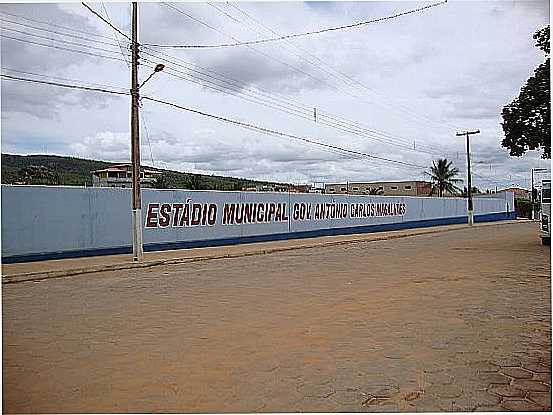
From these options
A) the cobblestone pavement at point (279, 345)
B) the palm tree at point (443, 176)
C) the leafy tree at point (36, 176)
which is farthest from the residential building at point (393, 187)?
the cobblestone pavement at point (279, 345)

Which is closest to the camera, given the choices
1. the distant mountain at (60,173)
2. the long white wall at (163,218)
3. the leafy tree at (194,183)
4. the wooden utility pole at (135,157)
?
the long white wall at (163,218)

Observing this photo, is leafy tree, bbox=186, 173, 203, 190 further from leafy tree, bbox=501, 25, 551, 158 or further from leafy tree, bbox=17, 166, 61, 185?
leafy tree, bbox=501, 25, 551, 158

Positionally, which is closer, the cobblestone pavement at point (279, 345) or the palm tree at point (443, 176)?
the cobblestone pavement at point (279, 345)

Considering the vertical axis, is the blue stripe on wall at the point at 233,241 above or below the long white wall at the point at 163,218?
below

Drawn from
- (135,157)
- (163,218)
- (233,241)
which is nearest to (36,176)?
(163,218)

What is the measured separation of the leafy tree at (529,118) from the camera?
1770cm

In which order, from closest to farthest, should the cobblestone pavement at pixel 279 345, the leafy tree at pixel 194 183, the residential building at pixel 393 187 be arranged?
the cobblestone pavement at pixel 279 345, the leafy tree at pixel 194 183, the residential building at pixel 393 187

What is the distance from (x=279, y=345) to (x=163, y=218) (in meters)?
14.7

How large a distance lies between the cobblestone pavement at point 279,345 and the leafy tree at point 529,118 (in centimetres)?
708

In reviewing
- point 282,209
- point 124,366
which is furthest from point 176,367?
point 282,209

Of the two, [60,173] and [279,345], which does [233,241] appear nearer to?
[60,173]

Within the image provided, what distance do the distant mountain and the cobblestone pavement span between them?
22.9 feet

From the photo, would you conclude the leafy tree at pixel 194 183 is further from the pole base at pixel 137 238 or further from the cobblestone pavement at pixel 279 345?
the cobblestone pavement at pixel 279 345

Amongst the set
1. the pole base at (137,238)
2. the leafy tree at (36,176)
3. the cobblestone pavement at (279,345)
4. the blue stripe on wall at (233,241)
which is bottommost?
the cobblestone pavement at (279,345)
